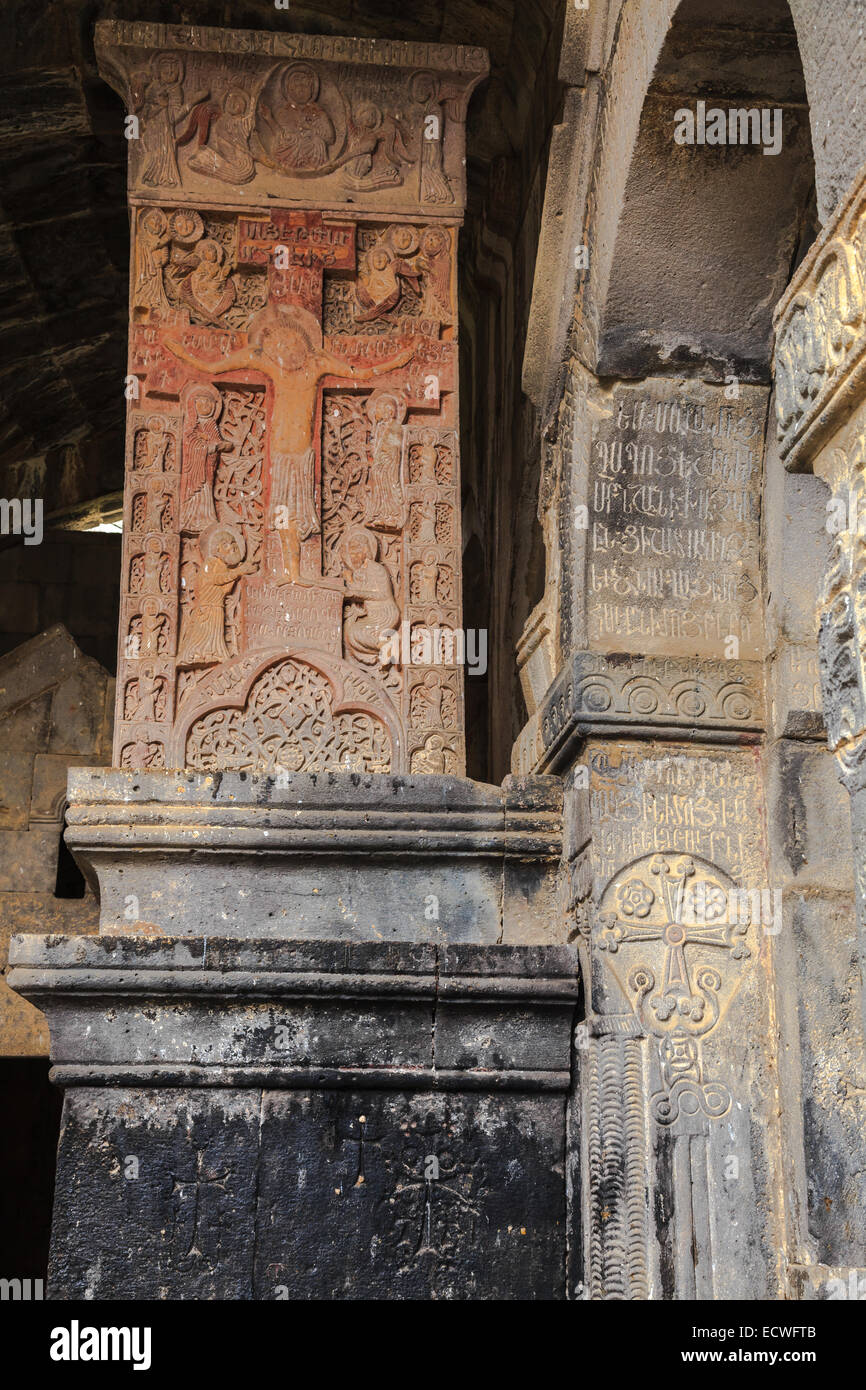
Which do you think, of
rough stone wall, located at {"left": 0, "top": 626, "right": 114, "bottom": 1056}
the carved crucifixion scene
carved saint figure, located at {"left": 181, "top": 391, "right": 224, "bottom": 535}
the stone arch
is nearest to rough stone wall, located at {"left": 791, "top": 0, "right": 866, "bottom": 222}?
the carved crucifixion scene

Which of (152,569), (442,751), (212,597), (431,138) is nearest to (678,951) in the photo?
(442,751)

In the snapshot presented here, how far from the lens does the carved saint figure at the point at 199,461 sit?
14.0ft

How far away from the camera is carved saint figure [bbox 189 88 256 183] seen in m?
4.54

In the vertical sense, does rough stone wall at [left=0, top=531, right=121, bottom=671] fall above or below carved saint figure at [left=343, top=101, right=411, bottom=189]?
above

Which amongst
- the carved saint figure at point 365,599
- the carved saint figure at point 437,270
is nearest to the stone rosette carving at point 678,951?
the carved saint figure at point 365,599

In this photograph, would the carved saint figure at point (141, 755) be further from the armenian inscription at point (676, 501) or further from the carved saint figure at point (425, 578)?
the armenian inscription at point (676, 501)

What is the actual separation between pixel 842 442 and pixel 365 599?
7.91 ft

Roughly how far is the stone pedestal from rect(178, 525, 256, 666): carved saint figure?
0.89 meters

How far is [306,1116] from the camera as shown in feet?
11.7

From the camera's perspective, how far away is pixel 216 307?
4.48 meters

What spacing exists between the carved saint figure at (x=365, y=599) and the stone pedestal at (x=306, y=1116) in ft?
3.11

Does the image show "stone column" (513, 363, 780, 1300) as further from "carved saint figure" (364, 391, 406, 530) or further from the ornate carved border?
the ornate carved border

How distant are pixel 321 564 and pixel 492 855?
101cm
